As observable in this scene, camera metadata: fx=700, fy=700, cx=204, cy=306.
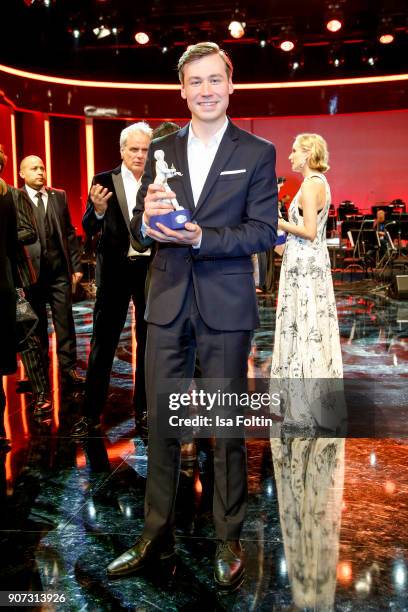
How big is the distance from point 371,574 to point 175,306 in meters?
1.11

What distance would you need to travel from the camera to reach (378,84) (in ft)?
53.4

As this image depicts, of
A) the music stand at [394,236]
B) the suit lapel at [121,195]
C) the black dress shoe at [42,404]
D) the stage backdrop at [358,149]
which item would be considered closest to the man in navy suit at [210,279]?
the suit lapel at [121,195]

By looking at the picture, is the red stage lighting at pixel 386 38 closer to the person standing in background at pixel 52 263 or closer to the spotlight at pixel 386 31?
the spotlight at pixel 386 31

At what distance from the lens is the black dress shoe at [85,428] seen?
3.97 metres

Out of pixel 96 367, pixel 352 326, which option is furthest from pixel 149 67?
pixel 96 367

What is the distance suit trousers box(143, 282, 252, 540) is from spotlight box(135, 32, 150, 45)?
1348cm

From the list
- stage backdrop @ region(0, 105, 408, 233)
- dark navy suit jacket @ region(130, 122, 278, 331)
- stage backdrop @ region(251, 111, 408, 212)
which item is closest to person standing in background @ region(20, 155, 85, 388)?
dark navy suit jacket @ region(130, 122, 278, 331)

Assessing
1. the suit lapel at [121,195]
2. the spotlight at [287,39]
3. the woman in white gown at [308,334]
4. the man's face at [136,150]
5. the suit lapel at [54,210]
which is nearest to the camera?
the man's face at [136,150]

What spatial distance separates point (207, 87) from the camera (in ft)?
7.48

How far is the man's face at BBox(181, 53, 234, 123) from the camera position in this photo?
2275 mm

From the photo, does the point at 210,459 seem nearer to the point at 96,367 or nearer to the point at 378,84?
the point at 96,367

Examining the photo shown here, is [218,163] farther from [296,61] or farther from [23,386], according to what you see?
[296,61]

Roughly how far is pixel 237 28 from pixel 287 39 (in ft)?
3.93

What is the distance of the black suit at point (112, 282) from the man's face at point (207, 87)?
1.44 meters
